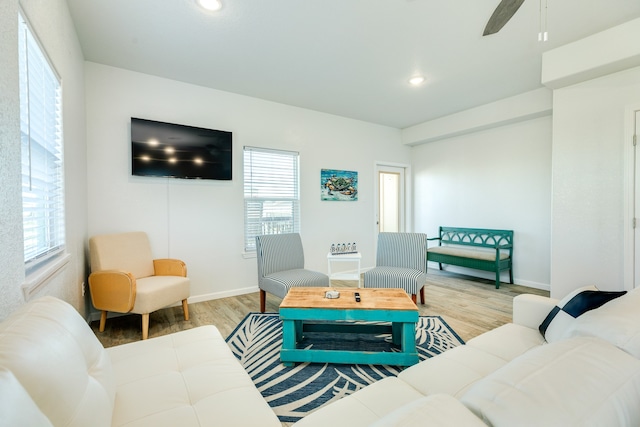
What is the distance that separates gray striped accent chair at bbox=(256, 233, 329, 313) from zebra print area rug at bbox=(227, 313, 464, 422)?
0.38 meters

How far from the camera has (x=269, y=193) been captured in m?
4.18

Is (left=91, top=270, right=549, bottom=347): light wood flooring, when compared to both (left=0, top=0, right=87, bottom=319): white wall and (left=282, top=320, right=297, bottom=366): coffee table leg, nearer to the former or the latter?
(left=0, top=0, right=87, bottom=319): white wall

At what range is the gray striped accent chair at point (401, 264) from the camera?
317cm

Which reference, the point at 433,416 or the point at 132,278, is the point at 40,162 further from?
the point at 433,416

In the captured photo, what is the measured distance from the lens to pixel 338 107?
4469 millimetres

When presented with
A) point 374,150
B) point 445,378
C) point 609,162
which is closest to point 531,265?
point 609,162

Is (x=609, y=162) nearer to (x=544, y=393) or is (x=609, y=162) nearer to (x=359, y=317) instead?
(x=359, y=317)

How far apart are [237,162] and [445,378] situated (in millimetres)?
3428

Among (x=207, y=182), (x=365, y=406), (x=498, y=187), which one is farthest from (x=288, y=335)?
(x=498, y=187)

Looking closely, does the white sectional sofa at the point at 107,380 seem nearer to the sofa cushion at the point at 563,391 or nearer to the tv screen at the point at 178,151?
the sofa cushion at the point at 563,391

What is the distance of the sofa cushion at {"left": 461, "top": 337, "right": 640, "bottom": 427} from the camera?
1.69 feet

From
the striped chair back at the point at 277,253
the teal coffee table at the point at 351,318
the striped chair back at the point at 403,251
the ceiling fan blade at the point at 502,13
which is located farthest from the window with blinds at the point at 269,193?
the ceiling fan blade at the point at 502,13

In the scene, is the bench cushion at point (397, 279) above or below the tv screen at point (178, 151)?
below

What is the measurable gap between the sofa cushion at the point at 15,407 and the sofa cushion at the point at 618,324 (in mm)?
1465
